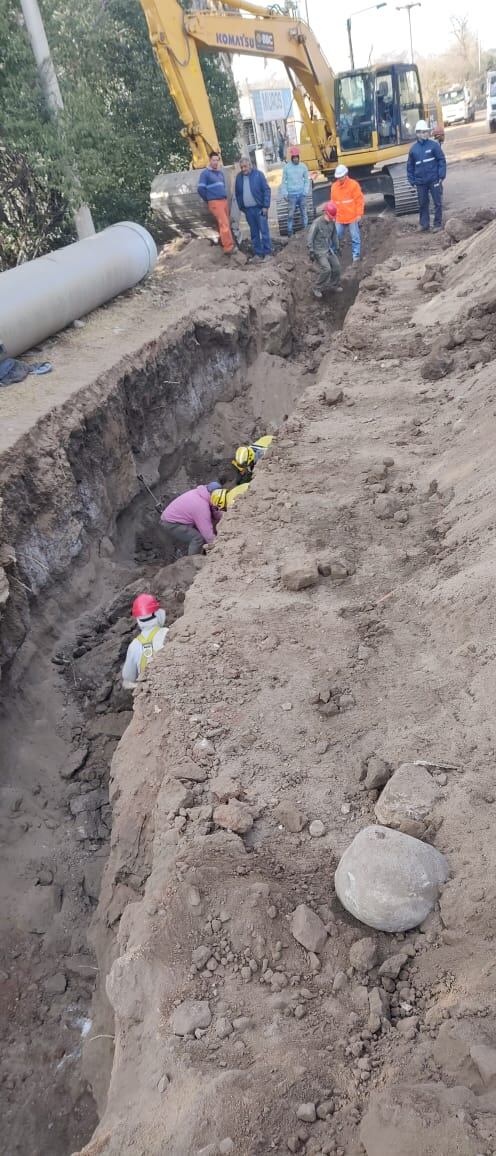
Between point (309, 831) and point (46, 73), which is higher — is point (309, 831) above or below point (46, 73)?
below

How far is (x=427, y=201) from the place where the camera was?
547 inches

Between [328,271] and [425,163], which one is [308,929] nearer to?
[328,271]

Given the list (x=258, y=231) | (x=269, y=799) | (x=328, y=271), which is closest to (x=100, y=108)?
(x=258, y=231)

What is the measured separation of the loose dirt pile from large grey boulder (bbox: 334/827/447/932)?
76 millimetres

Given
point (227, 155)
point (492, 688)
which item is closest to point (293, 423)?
point (492, 688)

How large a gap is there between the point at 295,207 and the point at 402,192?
2.24 m

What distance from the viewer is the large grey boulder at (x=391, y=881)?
2.99 meters

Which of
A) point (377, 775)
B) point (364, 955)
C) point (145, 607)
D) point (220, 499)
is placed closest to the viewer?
point (364, 955)

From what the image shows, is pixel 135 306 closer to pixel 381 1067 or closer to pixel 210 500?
pixel 210 500

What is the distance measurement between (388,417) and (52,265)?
4.70 m

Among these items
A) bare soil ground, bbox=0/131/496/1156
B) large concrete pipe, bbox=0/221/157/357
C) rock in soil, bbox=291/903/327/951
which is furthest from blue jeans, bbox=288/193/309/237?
Result: rock in soil, bbox=291/903/327/951

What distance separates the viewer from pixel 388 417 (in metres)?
7.91

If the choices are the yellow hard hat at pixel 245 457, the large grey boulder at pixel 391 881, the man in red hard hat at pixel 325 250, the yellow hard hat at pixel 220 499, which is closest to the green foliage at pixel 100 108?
the man in red hard hat at pixel 325 250

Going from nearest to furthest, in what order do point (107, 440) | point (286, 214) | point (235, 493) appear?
point (235, 493)
point (107, 440)
point (286, 214)
